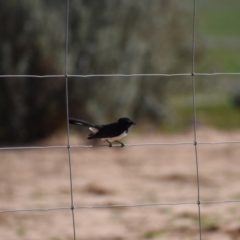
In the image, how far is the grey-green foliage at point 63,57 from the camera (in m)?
13.6

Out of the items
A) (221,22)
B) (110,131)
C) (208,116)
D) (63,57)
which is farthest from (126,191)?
(221,22)

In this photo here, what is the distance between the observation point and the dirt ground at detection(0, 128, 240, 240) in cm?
780

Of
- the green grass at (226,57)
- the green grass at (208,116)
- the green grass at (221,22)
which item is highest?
the green grass at (221,22)

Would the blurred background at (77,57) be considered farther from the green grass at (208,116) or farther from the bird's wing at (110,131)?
the bird's wing at (110,131)

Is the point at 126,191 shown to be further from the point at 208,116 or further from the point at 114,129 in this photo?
the point at 208,116

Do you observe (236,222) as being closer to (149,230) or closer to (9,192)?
(149,230)

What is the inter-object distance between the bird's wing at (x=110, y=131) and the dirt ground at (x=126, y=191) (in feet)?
0.82

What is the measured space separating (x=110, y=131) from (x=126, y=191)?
5.85 m

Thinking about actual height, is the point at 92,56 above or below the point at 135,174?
above

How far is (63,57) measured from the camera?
1373cm

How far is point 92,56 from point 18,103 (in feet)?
5.95

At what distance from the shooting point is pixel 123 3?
14484mm

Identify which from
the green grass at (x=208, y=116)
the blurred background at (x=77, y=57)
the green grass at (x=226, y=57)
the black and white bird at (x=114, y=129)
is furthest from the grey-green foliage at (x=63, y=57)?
the green grass at (x=226, y=57)

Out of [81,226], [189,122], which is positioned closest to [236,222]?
[81,226]
